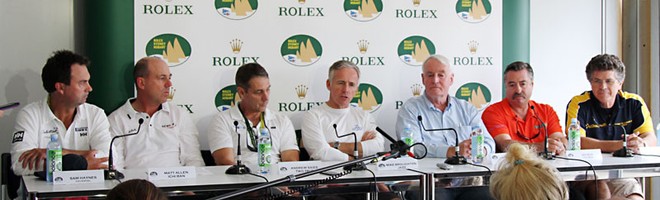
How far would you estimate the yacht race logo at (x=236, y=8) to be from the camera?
4.67 meters

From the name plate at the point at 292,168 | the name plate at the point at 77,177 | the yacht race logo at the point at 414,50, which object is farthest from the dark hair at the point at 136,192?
the yacht race logo at the point at 414,50

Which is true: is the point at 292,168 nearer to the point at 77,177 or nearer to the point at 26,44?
the point at 77,177

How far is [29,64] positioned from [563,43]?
3.94 m

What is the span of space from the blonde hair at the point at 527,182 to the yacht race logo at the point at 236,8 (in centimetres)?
265

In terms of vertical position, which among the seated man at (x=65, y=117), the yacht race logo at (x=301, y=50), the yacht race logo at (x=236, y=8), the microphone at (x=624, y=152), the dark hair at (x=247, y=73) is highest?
the yacht race logo at (x=236, y=8)

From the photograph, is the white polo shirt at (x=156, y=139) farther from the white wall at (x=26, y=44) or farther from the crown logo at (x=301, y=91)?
the crown logo at (x=301, y=91)

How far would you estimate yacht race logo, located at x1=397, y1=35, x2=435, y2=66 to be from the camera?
5074 millimetres

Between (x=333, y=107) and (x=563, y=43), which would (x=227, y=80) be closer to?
(x=333, y=107)

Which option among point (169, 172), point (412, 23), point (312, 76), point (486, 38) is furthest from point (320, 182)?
point (486, 38)

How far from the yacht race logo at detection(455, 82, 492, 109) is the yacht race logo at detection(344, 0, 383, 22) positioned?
2.78 ft

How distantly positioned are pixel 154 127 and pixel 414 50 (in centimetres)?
192

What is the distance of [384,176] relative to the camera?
3371 mm

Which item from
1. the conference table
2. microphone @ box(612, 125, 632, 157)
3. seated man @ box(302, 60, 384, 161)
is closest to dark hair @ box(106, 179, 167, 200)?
the conference table

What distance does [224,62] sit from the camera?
4695 millimetres
